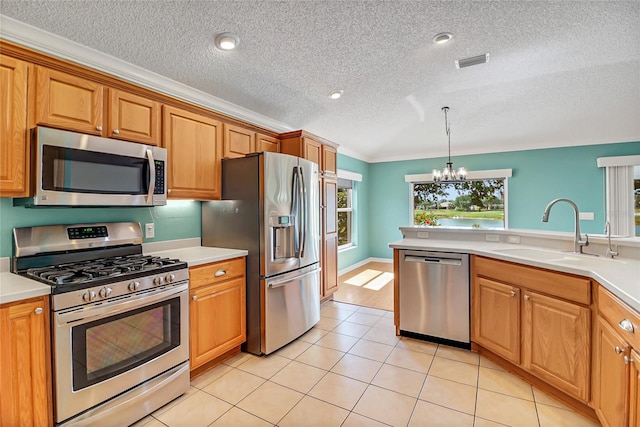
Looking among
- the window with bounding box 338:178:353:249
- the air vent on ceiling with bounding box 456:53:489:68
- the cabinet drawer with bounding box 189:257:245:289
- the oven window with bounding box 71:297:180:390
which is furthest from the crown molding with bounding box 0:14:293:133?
the window with bounding box 338:178:353:249

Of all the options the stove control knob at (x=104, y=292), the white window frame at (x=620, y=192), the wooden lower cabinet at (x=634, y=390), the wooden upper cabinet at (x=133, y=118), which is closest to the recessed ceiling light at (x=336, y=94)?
the wooden upper cabinet at (x=133, y=118)

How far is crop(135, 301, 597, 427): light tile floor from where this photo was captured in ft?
6.05

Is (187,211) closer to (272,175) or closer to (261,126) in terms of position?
(272,175)

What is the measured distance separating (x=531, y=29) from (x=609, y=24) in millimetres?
633

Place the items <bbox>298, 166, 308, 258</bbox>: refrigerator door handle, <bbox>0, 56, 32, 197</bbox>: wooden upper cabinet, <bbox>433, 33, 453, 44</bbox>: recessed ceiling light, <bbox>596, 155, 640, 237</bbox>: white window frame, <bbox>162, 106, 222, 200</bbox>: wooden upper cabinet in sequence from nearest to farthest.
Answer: <bbox>0, 56, 32, 197</bbox>: wooden upper cabinet < <bbox>433, 33, 453, 44</bbox>: recessed ceiling light < <bbox>162, 106, 222, 200</bbox>: wooden upper cabinet < <bbox>298, 166, 308, 258</bbox>: refrigerator door handle < <bbox>596, 155, 640, 237</bbox>: white window frame

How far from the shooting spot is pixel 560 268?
1.90 meters

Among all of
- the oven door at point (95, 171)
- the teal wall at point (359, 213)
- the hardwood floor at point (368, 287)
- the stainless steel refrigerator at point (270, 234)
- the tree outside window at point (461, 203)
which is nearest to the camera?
the oven door at point (95, 171)

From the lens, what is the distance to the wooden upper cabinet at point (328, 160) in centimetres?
392

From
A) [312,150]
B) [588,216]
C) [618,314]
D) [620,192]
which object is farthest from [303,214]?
[620,192]

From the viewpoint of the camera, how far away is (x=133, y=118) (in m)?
2.23

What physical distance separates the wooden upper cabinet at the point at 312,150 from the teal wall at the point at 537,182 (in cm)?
171

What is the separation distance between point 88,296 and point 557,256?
3.15 metres

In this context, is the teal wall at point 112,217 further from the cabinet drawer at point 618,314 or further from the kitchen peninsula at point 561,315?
the cabinet drawer at point 618,314

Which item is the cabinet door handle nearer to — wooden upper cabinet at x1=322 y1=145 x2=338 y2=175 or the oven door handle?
the oven door handle
